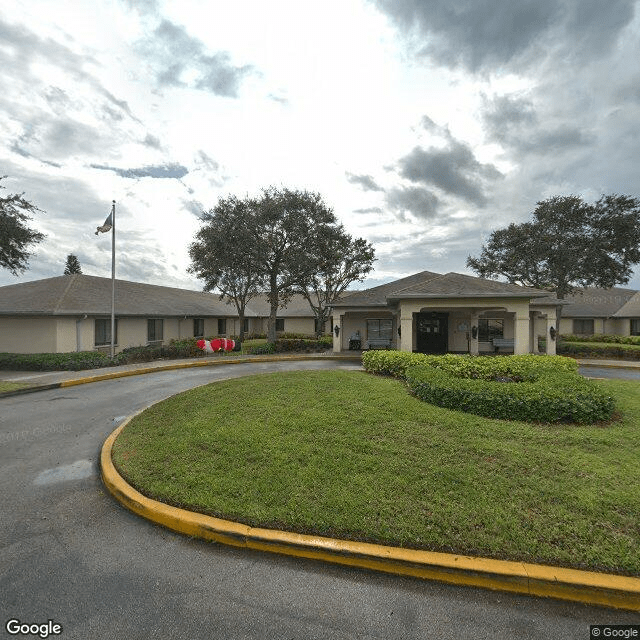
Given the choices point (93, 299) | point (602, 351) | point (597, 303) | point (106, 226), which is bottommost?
point (602, 351)

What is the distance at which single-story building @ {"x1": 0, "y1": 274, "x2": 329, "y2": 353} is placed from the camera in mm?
17688

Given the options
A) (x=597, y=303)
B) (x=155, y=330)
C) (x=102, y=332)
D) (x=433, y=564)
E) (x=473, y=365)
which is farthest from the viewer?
(x=597, y=303)

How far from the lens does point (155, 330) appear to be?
23562 millimetres

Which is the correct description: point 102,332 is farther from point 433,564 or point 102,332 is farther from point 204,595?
point 433,564

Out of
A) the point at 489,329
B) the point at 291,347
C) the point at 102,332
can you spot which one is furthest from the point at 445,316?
the point at 102,332

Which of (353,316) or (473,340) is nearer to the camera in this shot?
(473,340)

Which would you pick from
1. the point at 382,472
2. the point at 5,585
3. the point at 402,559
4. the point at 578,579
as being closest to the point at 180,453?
the point at 5,585

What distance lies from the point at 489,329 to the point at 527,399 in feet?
54.0

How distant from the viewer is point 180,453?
216 inches

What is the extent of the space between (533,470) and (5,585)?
19.8 ft

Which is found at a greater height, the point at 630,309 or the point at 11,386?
the point at 630,309

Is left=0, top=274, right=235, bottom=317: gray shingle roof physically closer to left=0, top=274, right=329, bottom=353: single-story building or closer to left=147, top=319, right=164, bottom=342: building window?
left=0, top=274, right=329, bottom=353: single-story building

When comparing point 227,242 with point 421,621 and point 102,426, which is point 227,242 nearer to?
point 102,426

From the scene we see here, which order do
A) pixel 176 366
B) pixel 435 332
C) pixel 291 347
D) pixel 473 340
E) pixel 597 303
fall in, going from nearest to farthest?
pixel 176 366, pixel 473 340, pixel 435 332, pixel 291 347, pixel 597 303
